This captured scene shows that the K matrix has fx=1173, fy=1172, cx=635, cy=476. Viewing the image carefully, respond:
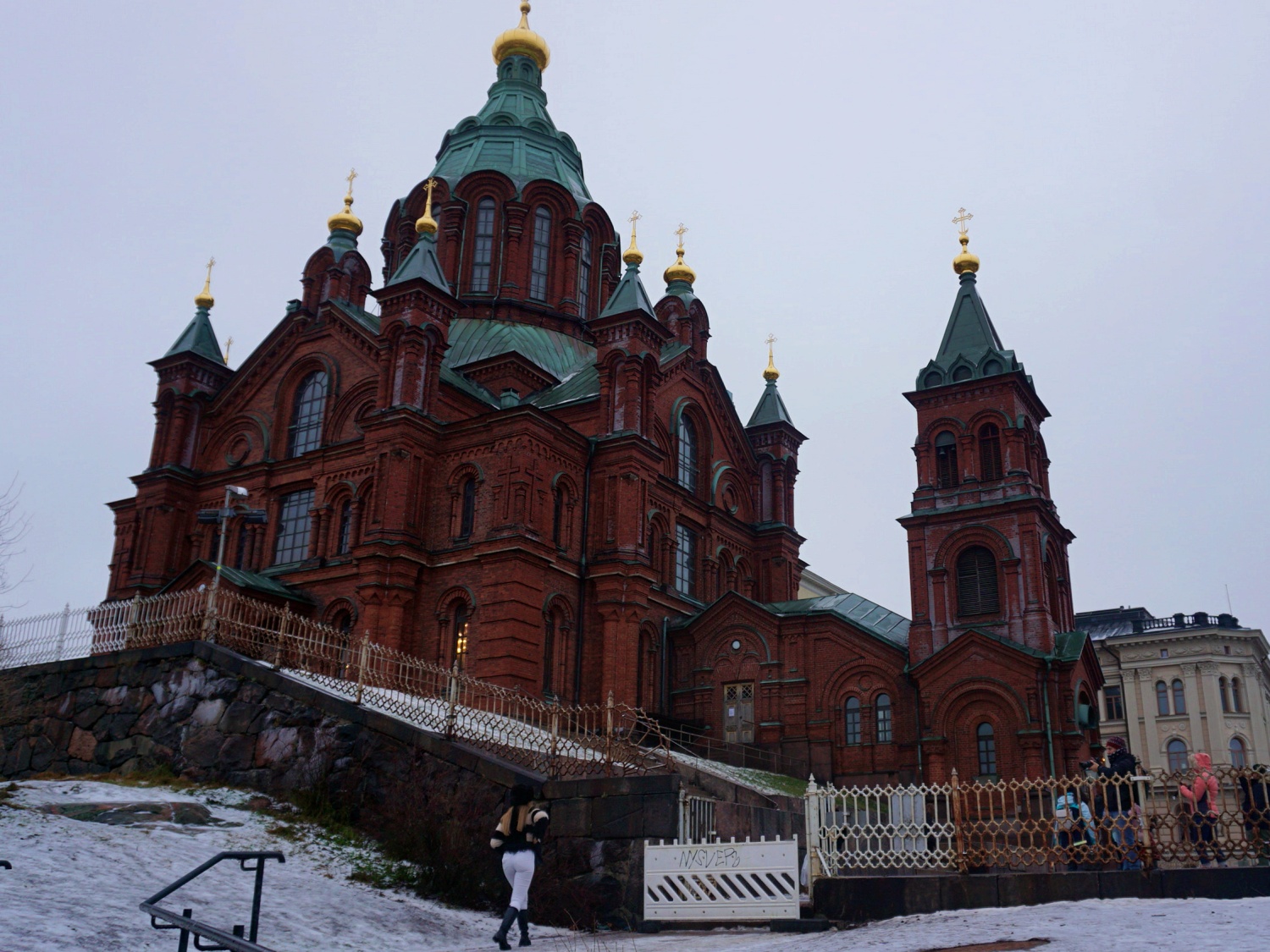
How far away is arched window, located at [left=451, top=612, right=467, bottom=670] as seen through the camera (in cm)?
2788

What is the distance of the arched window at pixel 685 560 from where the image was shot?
34.2m

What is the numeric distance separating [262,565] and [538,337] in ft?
37.1

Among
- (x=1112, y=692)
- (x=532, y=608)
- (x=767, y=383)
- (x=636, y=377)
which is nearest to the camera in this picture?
(x=532, y=608)

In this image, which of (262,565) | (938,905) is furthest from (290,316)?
(938,905)

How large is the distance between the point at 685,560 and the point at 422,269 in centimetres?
1140

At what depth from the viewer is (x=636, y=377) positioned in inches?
1227

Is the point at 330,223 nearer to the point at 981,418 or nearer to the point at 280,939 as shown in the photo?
the point at 981,418

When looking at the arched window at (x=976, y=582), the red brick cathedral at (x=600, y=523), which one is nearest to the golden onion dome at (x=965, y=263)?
the red brick cathedral at (x=600, y=523)

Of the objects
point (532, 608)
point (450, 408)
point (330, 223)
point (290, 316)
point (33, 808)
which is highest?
point (330, 223)

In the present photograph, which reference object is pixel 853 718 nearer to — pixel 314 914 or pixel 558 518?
pixel 558 518

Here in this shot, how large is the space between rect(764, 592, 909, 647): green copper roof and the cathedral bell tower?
112 centimetres

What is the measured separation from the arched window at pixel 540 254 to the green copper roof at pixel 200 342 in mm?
10127

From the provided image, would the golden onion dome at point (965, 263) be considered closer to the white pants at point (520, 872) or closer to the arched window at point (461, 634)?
the arched window at point (461, 634)

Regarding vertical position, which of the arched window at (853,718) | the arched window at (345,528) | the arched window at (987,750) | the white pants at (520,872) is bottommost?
the white pants at (520,872)
